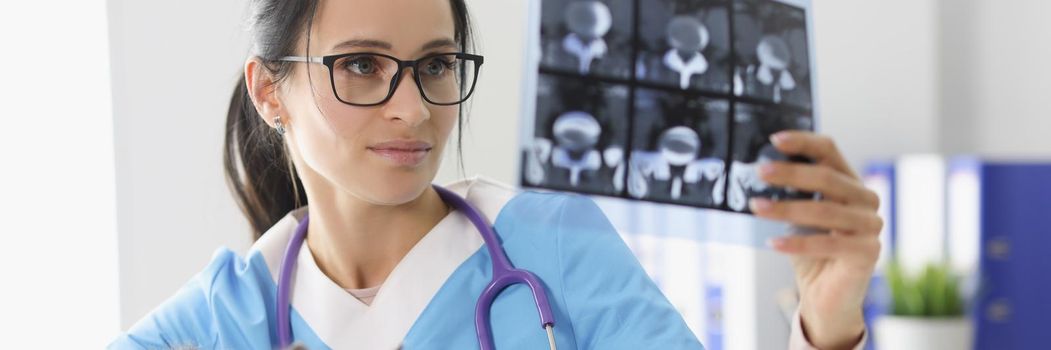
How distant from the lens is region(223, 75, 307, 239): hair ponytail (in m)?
1.05

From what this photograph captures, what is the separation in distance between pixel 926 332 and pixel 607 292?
0.56m

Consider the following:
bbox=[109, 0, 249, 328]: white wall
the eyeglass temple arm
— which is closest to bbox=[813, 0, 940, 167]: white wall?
the eyeglass temple arm

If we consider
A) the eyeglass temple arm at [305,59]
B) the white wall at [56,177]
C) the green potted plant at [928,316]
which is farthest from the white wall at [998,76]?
the white wall at [56,177]

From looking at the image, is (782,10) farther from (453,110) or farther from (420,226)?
(420,226)

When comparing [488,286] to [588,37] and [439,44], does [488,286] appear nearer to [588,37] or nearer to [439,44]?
[439,44]

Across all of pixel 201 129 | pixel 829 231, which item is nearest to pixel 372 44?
pixel 829 231

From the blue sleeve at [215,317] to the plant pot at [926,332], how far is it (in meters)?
0.78

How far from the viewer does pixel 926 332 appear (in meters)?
1.21

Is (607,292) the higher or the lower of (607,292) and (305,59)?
the lower

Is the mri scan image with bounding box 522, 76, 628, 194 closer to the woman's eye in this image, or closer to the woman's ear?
the woman's eye

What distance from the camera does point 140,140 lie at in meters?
1.29

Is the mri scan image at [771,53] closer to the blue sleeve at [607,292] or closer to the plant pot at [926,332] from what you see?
the blue sleeve at [607,292]

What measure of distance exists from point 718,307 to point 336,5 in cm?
151

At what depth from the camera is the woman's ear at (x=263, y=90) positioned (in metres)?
0.92
